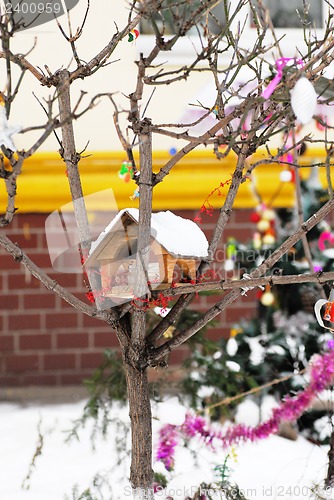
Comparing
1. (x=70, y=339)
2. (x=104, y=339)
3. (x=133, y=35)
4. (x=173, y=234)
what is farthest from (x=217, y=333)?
(x=133, y=35)

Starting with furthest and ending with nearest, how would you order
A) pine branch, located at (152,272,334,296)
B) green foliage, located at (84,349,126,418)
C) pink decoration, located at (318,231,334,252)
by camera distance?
pink decoration, located at (318,231,334,252), green foliage, located at (84,349,126,418), pine branch, located at (152,272,334,296)

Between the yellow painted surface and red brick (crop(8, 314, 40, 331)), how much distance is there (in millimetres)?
776

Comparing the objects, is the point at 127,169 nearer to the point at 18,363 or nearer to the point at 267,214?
the point at 267,214

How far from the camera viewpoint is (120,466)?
11.0ft

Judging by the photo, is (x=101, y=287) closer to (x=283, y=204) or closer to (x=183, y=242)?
(x=183, y=242)

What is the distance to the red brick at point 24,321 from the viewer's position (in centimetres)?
520

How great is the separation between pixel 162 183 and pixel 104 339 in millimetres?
1235

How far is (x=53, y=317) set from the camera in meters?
5.21

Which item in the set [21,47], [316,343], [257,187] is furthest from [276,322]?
[21,47]

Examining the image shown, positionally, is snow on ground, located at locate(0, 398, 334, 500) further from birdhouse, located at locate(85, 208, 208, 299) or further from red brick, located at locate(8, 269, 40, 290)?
red brick, located at locate(8, 269, 40, 290)

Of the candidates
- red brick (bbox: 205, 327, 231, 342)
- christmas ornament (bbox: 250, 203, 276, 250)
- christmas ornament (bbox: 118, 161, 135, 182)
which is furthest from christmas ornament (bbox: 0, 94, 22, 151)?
red brick (bbox: 205, 327, 231, 342)

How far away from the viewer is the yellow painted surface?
4992 mm

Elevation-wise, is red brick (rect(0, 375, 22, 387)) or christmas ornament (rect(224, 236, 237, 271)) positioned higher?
christmas ornament (rect(224, 236, 237, 271))

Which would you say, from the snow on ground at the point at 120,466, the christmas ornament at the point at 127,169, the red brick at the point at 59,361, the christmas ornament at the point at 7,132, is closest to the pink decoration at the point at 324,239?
the snow on ground at the point at 120,466
